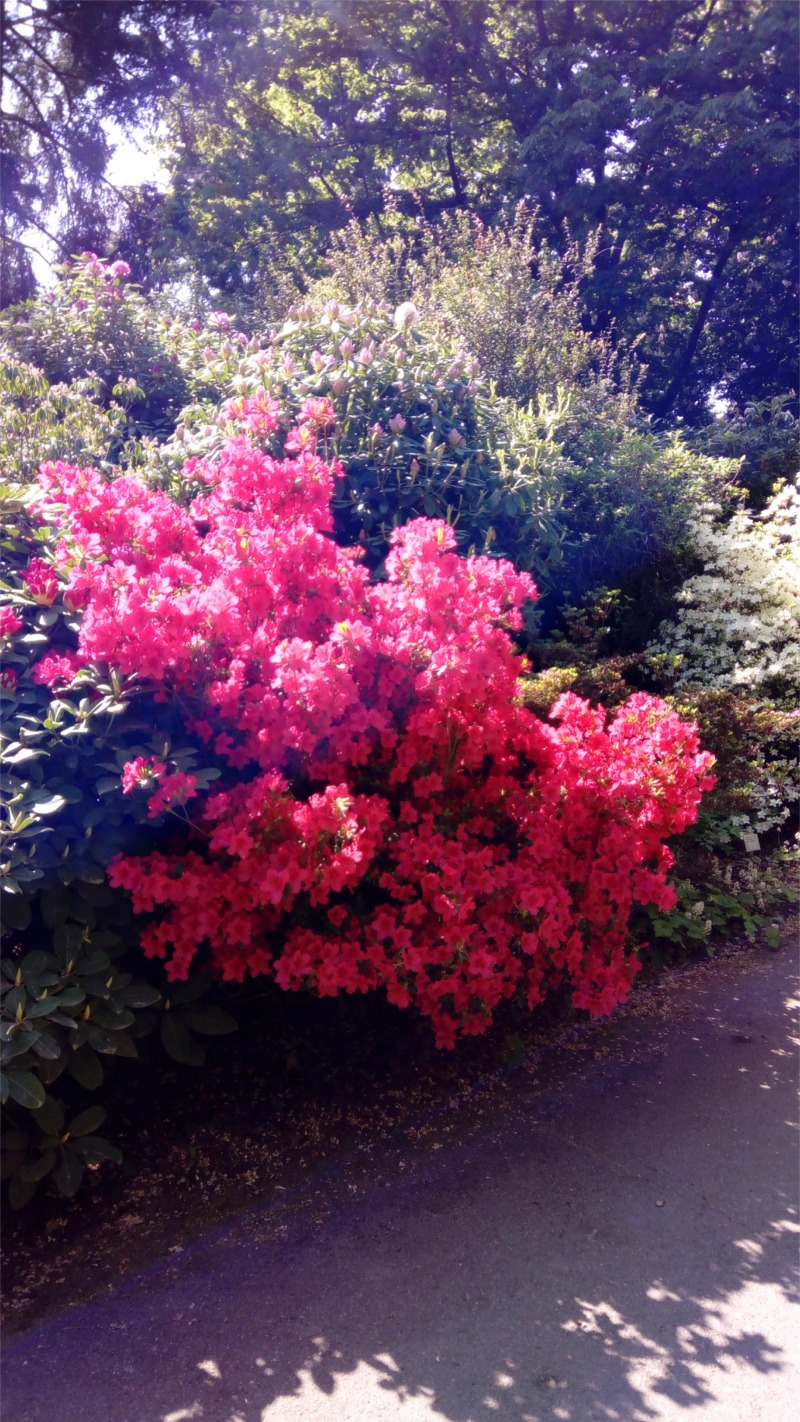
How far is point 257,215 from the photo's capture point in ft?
37.9

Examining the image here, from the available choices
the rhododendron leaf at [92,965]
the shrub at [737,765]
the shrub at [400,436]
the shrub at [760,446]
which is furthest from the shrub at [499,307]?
the rhododendron leaf at [92,965]

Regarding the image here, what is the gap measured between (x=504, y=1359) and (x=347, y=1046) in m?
1.12

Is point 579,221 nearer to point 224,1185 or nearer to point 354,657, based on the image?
point 354,657

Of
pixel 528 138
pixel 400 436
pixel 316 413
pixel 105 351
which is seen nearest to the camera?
pixel 316 413

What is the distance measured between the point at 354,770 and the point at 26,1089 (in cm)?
117

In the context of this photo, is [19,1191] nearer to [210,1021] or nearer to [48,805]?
[210,1021]

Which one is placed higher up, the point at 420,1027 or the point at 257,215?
the point at 257,215

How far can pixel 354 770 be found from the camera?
273 cm

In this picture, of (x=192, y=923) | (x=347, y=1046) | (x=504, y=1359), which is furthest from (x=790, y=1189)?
(x=192, y=923)

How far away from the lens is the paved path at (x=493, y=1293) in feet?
6.37

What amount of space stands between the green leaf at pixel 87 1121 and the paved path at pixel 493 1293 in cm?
36

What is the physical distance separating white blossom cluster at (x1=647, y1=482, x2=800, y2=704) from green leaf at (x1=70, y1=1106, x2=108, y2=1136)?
154 inches

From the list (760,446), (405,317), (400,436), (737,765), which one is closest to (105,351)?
(405,317)

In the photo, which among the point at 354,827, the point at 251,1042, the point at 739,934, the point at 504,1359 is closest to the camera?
the point at 504,1359
